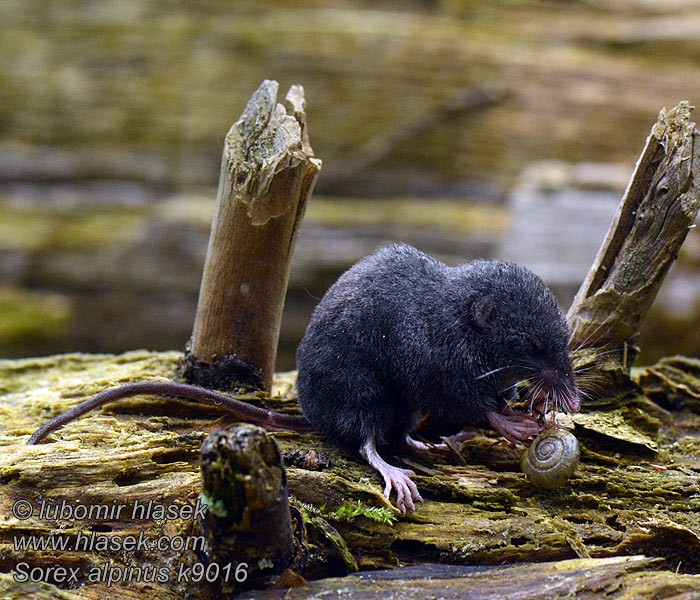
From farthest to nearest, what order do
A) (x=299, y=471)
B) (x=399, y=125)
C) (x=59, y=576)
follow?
1. (x=399, y=125)
2. (x=299, y=471)
3. (x=59, y=576)

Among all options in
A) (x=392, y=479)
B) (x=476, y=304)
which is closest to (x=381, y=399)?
(x=392, y=479)

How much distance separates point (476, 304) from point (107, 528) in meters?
2.13

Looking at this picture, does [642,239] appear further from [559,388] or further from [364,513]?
[364,513]

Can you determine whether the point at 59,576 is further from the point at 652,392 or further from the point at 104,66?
the point at 104,66

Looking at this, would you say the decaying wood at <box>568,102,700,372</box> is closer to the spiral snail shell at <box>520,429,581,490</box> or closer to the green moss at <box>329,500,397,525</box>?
the spiral snail shell at <box>520,429,581,490</box>

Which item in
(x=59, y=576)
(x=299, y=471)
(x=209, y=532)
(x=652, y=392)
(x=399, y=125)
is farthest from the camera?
(x=399, y=125)

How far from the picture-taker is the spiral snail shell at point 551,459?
11.4ft

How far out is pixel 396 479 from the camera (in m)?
3.56

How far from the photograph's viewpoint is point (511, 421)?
3.81m

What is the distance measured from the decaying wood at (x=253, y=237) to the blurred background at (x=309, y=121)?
5064 mm

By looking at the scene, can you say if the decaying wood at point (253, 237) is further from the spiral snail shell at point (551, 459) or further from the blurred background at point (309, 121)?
the blurred background at point (309, 121)

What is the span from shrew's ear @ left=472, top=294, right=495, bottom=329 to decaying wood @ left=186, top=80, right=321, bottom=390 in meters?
1.26

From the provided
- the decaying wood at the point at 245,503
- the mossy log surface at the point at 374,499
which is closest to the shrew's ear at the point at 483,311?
the mossy log surface at the point at 374,499

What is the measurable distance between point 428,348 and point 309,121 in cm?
705
